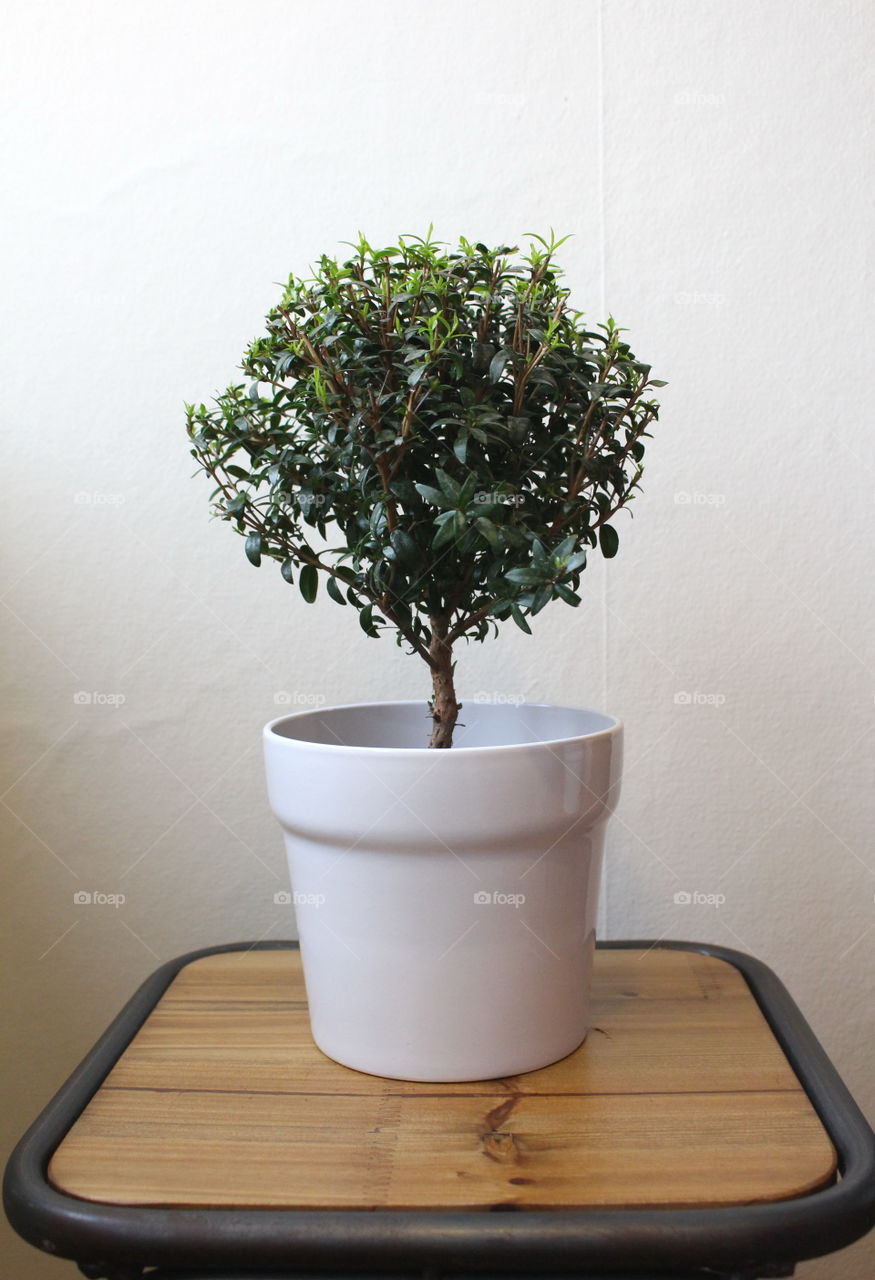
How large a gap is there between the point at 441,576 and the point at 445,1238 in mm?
442

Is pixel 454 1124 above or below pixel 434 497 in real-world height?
below

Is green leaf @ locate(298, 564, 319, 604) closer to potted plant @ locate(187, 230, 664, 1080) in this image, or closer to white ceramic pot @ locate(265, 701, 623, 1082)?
potted plant @ locate(187, 230, 664, 1080)

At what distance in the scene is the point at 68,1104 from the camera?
750mm

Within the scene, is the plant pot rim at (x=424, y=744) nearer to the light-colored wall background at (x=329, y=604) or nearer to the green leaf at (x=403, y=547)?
the green leaf at (x=403, y=547)

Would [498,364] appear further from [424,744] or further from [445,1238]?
[445,1238]

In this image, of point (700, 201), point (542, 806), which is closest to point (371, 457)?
point (542, 806)

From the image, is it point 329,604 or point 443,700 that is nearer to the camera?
point 443,700

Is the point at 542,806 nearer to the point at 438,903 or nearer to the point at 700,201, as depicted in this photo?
the point at 438,903

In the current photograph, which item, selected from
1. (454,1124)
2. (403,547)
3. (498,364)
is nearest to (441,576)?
(403,547)

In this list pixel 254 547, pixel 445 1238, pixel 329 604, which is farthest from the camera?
pixel 329 604

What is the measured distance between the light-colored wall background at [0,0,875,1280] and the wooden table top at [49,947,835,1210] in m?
0.33

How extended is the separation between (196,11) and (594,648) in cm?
87

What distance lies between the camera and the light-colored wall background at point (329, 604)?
1171mm

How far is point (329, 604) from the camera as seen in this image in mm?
1201
